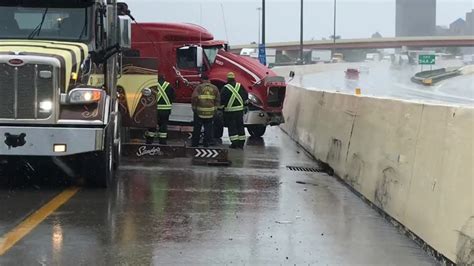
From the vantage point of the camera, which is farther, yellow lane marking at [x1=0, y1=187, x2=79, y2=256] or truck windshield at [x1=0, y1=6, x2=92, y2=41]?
truck windshield at [x1=0, y1=6, x2=92, y2=41]

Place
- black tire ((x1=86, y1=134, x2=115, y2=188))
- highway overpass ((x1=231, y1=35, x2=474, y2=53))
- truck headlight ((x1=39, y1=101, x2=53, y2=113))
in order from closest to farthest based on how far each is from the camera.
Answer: truck headlight ((x1=39, y1=101, x2=53, y2=113)) → black tire ((x1=86, y1=134, x2=115, y2=188)) → highway overpass ((x1=231, y1=35, x2=474, y2=53))

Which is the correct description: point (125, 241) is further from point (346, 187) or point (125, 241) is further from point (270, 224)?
point (346, 187)

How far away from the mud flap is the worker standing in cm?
170

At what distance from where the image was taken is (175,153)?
12117mm

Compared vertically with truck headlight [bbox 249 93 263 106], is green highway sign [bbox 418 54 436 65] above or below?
above

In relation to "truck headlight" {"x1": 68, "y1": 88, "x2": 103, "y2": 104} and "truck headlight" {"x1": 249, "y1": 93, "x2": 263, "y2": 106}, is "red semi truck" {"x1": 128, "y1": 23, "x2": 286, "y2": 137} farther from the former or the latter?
"truck headlight" {"x1": 68, "y1": 88, "x2": 103, "y2": 104}

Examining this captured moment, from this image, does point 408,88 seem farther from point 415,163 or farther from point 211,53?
point 415,163

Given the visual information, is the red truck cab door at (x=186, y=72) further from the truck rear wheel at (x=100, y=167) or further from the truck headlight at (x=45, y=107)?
the truck headlight at (x=45, y=107)

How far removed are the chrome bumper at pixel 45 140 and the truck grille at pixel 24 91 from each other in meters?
0.20

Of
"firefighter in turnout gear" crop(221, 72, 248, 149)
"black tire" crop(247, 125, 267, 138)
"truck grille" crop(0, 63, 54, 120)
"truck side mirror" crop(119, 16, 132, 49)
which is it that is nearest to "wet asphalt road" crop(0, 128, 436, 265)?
"truck grille" crop(0, 63, 54, 120)

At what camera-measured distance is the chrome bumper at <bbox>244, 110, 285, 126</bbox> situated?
16.7 m

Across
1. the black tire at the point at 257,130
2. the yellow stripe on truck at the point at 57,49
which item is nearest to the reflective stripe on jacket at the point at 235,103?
the black tire at the point at 257,130

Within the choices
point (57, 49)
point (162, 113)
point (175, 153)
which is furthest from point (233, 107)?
point (57, 49)

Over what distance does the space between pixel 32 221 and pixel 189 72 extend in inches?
408
